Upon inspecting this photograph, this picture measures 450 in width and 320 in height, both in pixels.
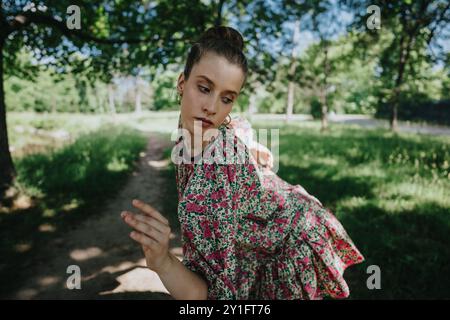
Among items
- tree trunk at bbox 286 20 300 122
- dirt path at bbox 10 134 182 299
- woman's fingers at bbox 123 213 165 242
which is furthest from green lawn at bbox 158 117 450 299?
woman's fingers at bbox 123 213 165 242

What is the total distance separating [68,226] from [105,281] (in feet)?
6.26

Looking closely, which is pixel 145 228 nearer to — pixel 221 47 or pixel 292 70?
pixel 221 47

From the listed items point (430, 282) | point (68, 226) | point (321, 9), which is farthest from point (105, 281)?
point (321, 9)

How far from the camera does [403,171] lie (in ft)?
19.8

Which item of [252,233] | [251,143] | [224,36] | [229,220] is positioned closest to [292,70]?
[251,143]

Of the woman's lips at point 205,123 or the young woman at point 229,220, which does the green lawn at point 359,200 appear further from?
the woman's lips at point 205,123

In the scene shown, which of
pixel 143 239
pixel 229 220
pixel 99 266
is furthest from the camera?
pixel 99 266

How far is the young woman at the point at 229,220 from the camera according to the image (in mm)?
1198

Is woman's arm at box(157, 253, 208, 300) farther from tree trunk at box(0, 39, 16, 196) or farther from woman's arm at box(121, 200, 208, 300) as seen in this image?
tree trunk at box(0, 39, 16, 196)

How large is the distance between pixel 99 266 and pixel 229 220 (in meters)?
3.48

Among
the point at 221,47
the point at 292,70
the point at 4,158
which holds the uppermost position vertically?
the point at 292,70

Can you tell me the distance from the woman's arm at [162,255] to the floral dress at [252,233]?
0.24ft

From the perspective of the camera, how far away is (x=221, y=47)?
1399 mm
